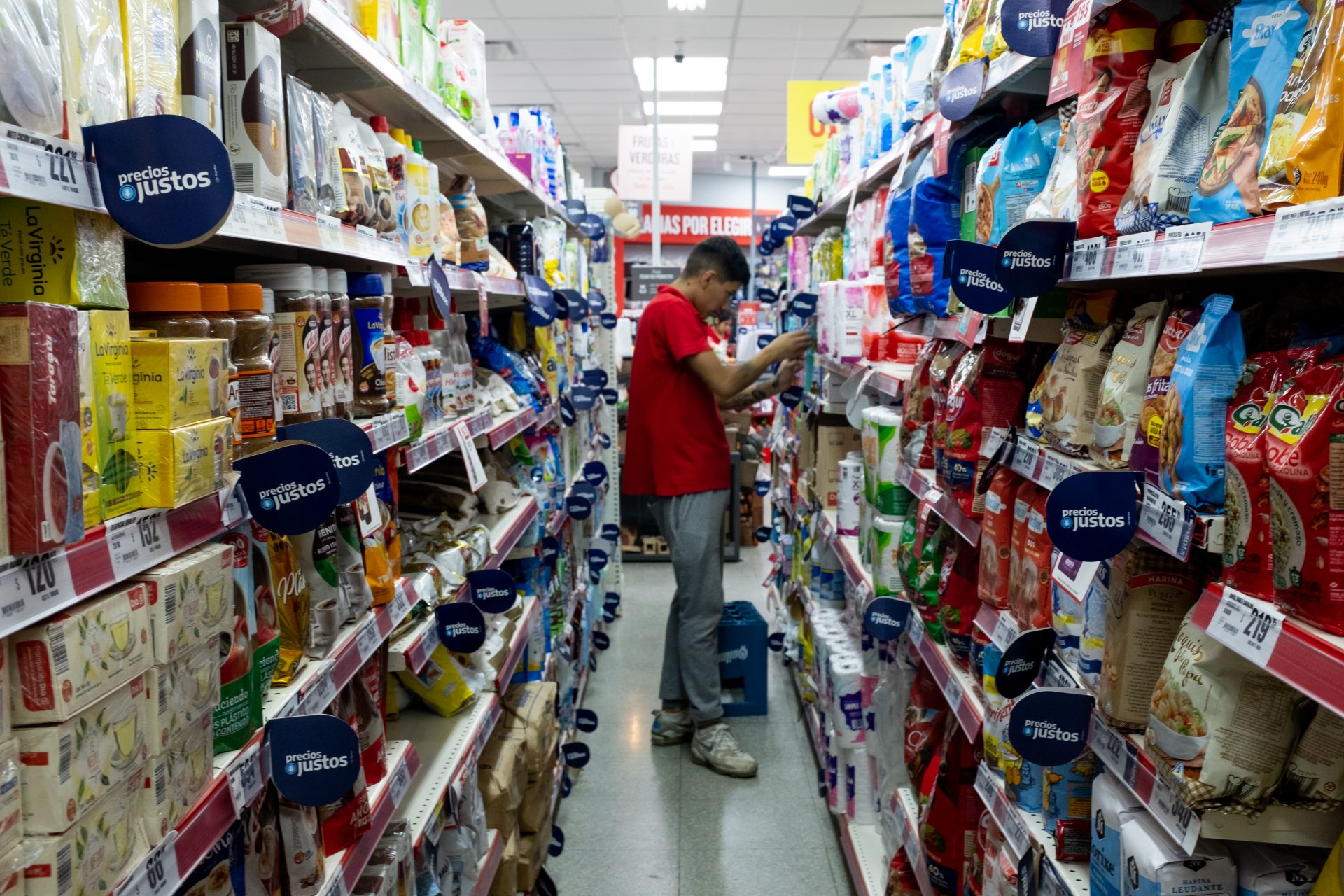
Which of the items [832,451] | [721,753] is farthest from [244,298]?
[721,753]

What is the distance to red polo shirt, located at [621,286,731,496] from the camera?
3.76m

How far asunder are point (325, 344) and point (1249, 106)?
1.21m

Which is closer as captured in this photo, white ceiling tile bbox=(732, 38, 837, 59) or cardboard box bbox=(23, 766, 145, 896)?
cardboard box bbox=(23, 766, 145, 896)

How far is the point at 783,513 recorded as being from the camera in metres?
5.50

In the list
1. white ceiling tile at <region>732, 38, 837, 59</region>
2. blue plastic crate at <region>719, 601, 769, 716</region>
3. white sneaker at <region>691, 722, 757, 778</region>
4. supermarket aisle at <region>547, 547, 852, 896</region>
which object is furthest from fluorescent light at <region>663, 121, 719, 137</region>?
white sneaker at <region>691, 722, 757, 778</region>

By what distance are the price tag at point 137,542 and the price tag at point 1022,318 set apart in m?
1.18

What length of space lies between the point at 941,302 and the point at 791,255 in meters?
3.25

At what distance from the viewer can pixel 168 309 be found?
1092 mm

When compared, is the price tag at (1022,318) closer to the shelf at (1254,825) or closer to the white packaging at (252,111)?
the shelf at (1254,825)

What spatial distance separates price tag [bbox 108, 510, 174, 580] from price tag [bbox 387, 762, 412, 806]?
0.88 m

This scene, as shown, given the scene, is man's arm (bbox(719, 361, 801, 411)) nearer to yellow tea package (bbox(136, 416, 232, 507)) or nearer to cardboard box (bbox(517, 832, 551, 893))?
cardboard box (bbox(517, 832, 551, 893))

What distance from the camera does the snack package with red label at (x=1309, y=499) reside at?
89 cm

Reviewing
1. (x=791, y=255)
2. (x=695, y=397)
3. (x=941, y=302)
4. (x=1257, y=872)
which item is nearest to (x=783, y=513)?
(x=791, y=255)

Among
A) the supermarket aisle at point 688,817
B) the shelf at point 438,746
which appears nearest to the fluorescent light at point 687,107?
the supermarket aisle at point 688,817
